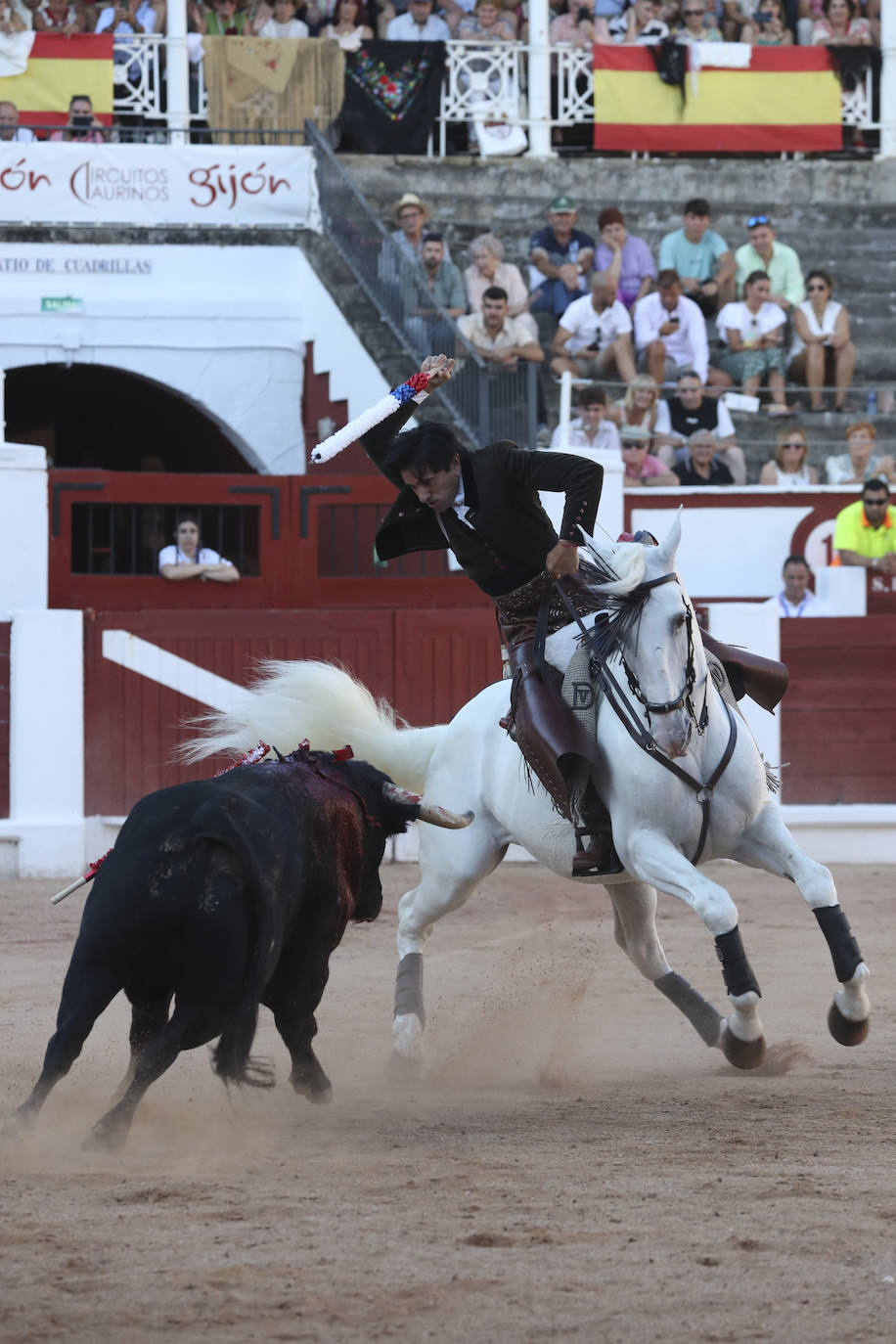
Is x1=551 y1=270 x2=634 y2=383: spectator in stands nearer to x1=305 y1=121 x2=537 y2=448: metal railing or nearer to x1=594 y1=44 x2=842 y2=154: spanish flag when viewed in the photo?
x1=305 y1=121 x2=537 y2=448: metal railing

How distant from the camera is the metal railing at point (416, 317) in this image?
494 inches

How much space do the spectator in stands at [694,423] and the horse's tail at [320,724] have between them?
660cm

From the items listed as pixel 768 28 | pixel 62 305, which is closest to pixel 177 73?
pixel 62 305

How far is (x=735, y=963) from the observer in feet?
16.5

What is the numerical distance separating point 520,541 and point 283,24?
37.5 ft

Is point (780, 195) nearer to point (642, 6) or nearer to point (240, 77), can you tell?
point (642, 6)

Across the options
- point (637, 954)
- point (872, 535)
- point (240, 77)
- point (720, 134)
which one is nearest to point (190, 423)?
point (240, 77)

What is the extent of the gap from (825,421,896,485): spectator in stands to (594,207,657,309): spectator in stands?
7.73 ft

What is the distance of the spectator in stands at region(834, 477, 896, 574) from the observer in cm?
1152

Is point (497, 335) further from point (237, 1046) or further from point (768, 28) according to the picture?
point (237, 1046)

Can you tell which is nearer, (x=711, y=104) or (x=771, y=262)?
(x=771, y=262)

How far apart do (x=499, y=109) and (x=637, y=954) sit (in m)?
12.2

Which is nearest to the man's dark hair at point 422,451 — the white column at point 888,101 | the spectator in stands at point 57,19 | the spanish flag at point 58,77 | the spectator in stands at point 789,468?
the spectator in stands at point 789,468

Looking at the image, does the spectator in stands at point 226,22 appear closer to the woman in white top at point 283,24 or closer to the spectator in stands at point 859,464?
Result: the woman in white top at point 283,24
